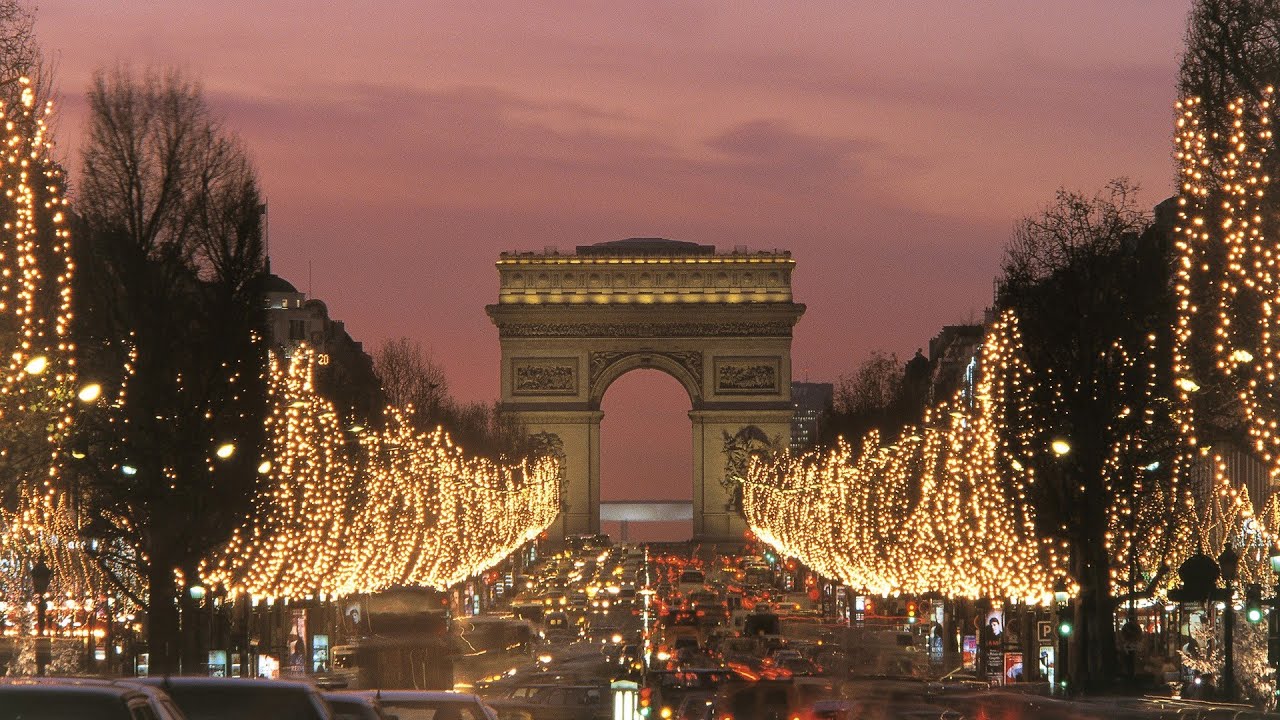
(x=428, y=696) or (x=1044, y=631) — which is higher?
(x=1044, y=631)

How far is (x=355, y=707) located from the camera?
58.9 feet

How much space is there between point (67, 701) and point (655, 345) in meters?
155

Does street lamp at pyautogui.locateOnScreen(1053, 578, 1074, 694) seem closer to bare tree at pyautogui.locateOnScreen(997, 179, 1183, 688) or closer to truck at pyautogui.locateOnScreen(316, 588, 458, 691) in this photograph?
bare tree at pyautogui.locateOnScreen(997, 179, 1183, 688)

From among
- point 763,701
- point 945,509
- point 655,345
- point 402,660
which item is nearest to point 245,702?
point 763,701

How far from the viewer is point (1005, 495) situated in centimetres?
5178

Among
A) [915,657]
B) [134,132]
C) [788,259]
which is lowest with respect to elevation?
[915,657]

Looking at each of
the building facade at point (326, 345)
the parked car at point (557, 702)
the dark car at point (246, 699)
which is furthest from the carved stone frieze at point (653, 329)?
the dark car at point (246, 699)

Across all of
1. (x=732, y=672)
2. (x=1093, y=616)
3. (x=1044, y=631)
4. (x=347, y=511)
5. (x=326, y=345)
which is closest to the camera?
(x=1093, y=616)

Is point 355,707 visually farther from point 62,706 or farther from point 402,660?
point 402,660

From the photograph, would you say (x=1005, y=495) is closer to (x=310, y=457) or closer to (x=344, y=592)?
(x=310, y=457)

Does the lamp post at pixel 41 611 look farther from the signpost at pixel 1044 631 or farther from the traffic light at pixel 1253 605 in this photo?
the signpost at pixel 1044 631

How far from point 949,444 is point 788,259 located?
106486mm

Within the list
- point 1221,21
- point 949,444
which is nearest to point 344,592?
point 949,444

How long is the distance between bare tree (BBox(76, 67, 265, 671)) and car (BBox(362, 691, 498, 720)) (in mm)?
24366
